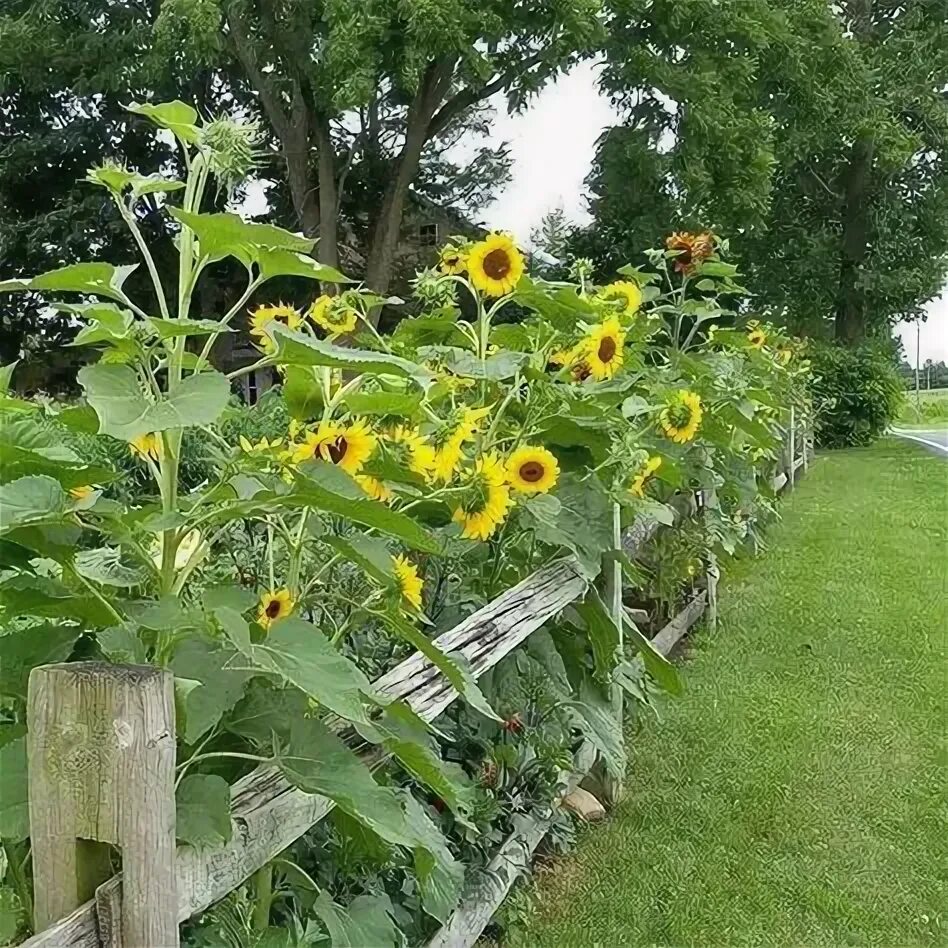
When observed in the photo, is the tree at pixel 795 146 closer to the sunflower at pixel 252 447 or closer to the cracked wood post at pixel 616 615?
the cracked wood post at pixel 616 615

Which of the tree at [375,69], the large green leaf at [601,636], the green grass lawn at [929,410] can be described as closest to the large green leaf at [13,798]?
the large green leaf at [601,636]

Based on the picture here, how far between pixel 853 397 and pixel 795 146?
371 centimetres

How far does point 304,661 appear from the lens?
0.94 metres

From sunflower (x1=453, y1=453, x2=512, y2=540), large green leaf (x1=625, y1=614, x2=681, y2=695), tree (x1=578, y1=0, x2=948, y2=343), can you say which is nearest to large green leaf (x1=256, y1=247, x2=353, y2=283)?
sunflower (x1=453, y1=453, x2=512, y2=540)

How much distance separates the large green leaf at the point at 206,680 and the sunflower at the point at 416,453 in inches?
19.7

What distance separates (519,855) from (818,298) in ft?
55.9

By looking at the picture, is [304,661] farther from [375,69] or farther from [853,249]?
[853,249]

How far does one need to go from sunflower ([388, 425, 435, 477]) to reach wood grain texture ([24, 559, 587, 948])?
0.86ft

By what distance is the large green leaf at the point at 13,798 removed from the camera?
89 centimetres

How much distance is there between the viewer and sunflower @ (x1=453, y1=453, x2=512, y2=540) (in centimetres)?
157

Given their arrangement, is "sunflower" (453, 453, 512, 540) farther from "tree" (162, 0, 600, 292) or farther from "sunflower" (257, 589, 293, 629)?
"tree" (162, 0, 600, 292)

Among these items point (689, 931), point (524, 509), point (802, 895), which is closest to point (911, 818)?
point (802, 895)

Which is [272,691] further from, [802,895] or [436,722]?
[802,895]

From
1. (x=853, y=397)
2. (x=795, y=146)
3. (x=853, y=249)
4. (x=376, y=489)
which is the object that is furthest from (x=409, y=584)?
(x=853, y=249)
